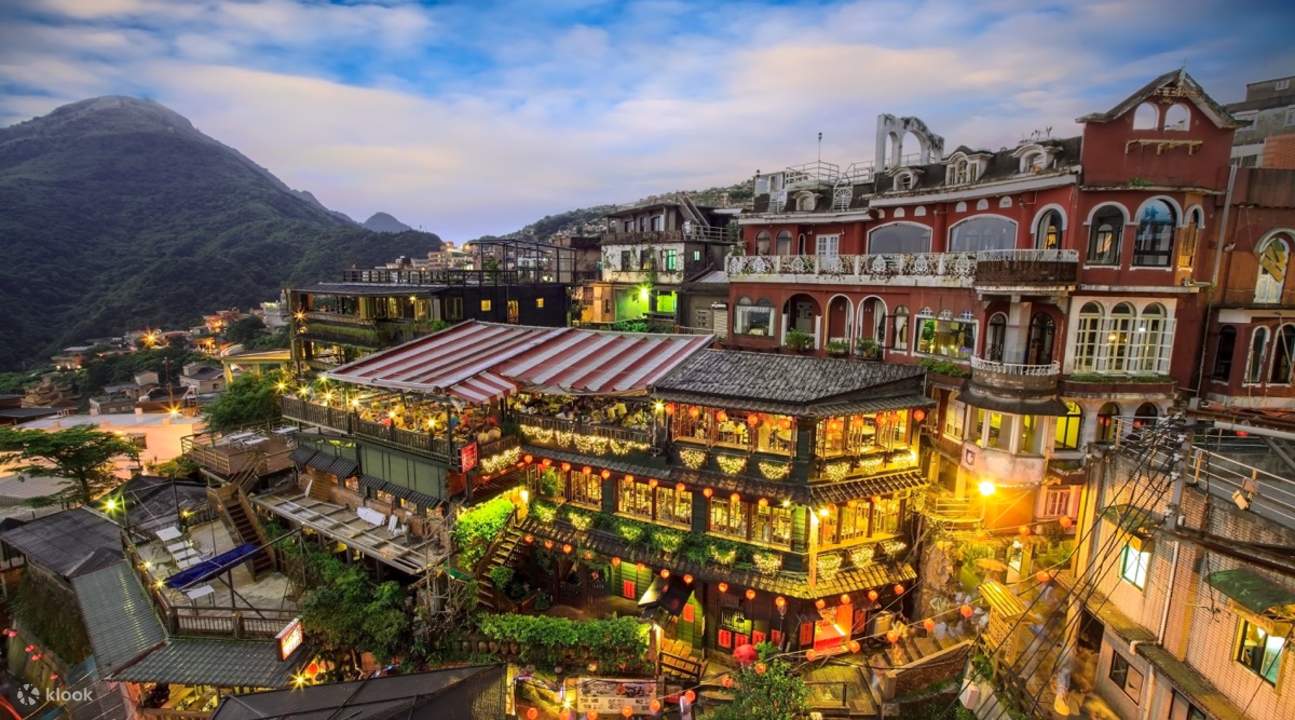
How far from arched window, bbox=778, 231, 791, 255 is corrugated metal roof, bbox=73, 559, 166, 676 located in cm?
3535

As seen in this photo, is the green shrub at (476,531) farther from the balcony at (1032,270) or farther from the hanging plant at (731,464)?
the balcony at (1032,270)

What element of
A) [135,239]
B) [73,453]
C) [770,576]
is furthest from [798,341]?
[135,239]

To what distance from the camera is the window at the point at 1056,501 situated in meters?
23.0

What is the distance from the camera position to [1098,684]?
15758mm

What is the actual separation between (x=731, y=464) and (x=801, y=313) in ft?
41.9

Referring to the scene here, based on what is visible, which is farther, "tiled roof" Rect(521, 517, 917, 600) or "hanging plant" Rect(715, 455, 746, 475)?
"hanging plant" Rect(715, 455, 746, 475)

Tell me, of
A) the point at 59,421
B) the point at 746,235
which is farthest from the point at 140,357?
the point at 746,235

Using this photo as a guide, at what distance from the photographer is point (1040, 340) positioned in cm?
2336

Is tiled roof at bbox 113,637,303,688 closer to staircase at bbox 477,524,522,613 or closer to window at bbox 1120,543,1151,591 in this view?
staircase at bbox 477,524,522,613

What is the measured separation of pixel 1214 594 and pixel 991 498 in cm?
1189

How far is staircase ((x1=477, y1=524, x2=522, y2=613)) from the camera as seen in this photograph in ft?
81.6

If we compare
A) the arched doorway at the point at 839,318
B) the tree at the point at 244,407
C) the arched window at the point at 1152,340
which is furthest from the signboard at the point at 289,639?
the arched window at the point at 1152,340

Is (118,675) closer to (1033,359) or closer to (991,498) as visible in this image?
(991,498)

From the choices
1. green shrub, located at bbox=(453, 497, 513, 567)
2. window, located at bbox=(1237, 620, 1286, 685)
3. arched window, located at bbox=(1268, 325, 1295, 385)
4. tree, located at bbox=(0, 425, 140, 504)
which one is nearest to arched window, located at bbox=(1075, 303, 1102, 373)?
arched window, located at bbox=(1268, 325, 1295, 385)
